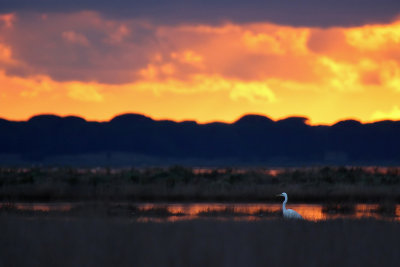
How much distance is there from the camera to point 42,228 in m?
14.5

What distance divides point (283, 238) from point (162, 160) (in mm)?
114696

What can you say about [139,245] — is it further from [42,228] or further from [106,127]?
[106,127]

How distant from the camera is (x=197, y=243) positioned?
1253 centimetres

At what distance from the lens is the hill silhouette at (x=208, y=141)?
128 m

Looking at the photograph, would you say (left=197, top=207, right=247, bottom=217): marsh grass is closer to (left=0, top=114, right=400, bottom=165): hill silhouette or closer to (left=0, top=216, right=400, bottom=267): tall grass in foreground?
(left=0, top=216, right=400, bottom=267): tall grass in foreground

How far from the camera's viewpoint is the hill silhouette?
128 meters

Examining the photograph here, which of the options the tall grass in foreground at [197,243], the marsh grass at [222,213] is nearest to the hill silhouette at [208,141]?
the marsh grass at [222,213]

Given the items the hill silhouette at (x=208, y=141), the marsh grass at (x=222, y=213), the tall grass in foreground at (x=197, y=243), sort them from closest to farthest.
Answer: the tall grass in foreground at (x=197, y=243) → the marsh grass at (x=222, y=213) → the hill silhouette at (x=208, y=141)

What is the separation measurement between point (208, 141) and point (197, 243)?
4724 inches

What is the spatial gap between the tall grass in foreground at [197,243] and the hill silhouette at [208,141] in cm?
11139

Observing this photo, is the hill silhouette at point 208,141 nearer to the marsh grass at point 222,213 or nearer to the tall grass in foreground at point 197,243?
the marsh grass at point 222,213

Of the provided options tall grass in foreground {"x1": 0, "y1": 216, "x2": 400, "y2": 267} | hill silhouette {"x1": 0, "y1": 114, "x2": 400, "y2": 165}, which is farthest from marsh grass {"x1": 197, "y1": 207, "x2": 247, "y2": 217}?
hill silhouette {"x1": 0, "y1": 114, "x2": 400, "y2": 165}

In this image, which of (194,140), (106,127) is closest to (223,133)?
(194,140)

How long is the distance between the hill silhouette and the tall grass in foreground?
365ft
